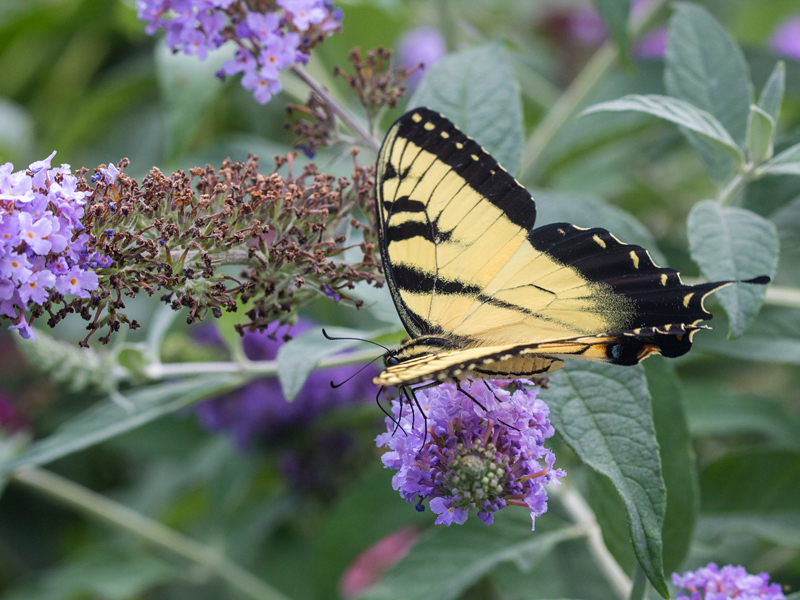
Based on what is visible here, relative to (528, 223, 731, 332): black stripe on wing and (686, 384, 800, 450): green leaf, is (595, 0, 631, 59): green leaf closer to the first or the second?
(528, 223, 731, 332): black stripe on wing

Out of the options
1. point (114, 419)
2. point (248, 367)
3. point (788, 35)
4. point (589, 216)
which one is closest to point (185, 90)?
point (248, 367)

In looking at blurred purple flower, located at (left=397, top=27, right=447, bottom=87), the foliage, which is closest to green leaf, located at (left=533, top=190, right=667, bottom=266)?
the foliage

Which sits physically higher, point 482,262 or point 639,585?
point 482,262

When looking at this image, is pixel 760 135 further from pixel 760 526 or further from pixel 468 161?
pixel 760 526

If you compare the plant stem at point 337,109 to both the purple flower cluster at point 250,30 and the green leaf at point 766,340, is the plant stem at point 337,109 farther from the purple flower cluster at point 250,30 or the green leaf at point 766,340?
the green leaf at point 766,340

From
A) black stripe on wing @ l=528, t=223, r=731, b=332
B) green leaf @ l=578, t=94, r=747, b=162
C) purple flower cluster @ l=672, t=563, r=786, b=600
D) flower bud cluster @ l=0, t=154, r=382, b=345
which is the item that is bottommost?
purple flower cluster @ l=672, t=563, r=786, b=600

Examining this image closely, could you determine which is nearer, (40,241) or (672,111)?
(40,241)
